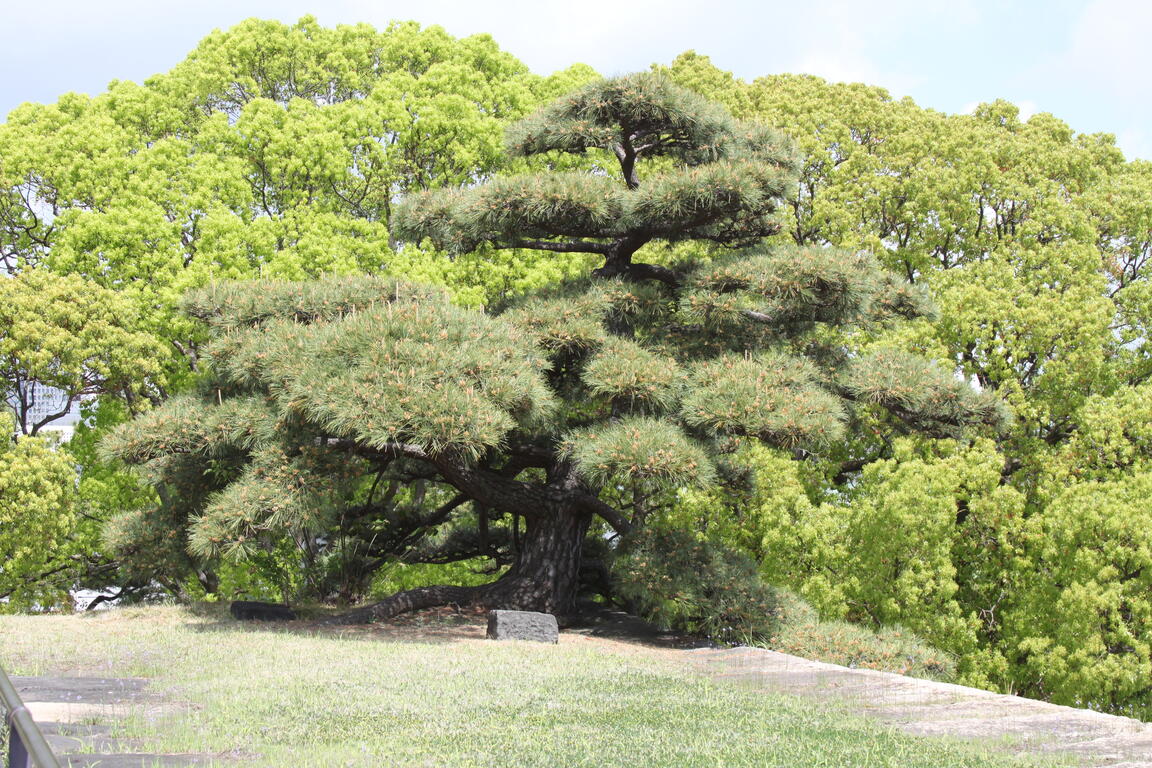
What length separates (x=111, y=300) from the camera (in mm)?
14102

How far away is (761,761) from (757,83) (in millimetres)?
17830

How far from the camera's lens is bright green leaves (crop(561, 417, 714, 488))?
24.9ft

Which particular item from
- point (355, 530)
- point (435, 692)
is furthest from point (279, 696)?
point (355, 530)

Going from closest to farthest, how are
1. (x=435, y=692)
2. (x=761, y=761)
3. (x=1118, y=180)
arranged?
(x=761, y=761)
(x=435, y=692)
(x=1118, y=180)

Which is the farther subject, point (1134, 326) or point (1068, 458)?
point (1134, 326)

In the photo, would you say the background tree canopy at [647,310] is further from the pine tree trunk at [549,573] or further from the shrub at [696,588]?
the pine tree trunk at [549,573]

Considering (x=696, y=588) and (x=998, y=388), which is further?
(x=998, y=388)

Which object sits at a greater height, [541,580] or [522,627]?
[541,580]

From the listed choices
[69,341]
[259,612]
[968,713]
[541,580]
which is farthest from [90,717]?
[69,341]

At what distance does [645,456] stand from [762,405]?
1.20 m

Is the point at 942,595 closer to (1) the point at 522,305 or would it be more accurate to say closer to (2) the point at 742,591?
(2) the point at 742,591

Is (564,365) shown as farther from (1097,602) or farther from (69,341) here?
(69,341)

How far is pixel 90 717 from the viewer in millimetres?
4473

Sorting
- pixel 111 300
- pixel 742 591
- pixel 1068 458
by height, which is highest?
pixel 111 300
